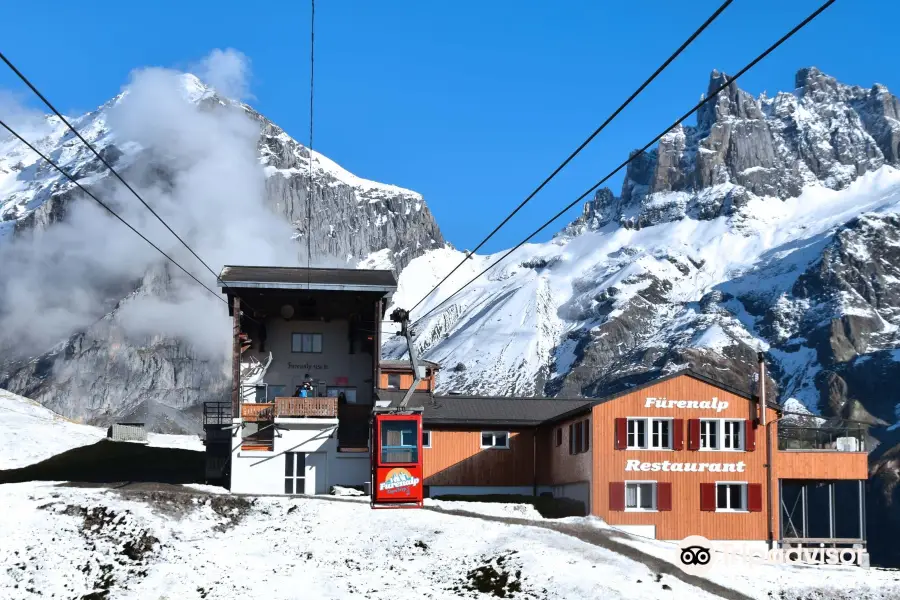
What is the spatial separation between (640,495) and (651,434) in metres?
3.17

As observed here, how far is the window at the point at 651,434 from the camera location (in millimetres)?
63781

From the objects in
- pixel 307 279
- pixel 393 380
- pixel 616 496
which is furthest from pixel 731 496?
pixel 393 380

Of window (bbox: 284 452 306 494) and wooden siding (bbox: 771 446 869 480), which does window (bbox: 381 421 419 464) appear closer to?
window (bbox: 284 452 306 494)

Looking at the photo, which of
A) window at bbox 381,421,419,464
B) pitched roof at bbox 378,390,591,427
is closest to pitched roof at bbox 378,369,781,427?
pitched roof at bbox 378,390,591,427

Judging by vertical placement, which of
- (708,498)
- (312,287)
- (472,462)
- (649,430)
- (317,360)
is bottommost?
(708,498)

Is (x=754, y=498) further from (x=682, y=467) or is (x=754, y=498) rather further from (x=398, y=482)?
(x=398, y=482)

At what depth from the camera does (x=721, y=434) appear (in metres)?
64.2

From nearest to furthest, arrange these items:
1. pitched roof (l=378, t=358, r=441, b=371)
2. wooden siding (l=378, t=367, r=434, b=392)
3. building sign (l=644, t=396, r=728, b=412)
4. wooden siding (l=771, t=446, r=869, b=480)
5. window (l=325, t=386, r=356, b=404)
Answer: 1. building sign (l=644, t=396, r=728, b=412)
2. wooden siding (l=771, t=446, r=869, b=480)
3. window (l=325, t=386, r=356, b=404)
4. wooden siding (l=378, t=367, r=434, b=392)
5. pitched roof (l=378, t=358, r=441, b=371)

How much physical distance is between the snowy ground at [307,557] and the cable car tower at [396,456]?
130 cm

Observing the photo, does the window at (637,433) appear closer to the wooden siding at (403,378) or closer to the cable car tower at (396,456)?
the cable car tower at (396,456)

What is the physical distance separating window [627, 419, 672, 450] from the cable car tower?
683 inches

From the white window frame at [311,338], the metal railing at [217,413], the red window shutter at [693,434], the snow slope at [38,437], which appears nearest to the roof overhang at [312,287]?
the white window frame at [311,338]

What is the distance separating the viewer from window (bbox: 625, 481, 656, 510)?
208ft

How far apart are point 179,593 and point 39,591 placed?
15.8ft
